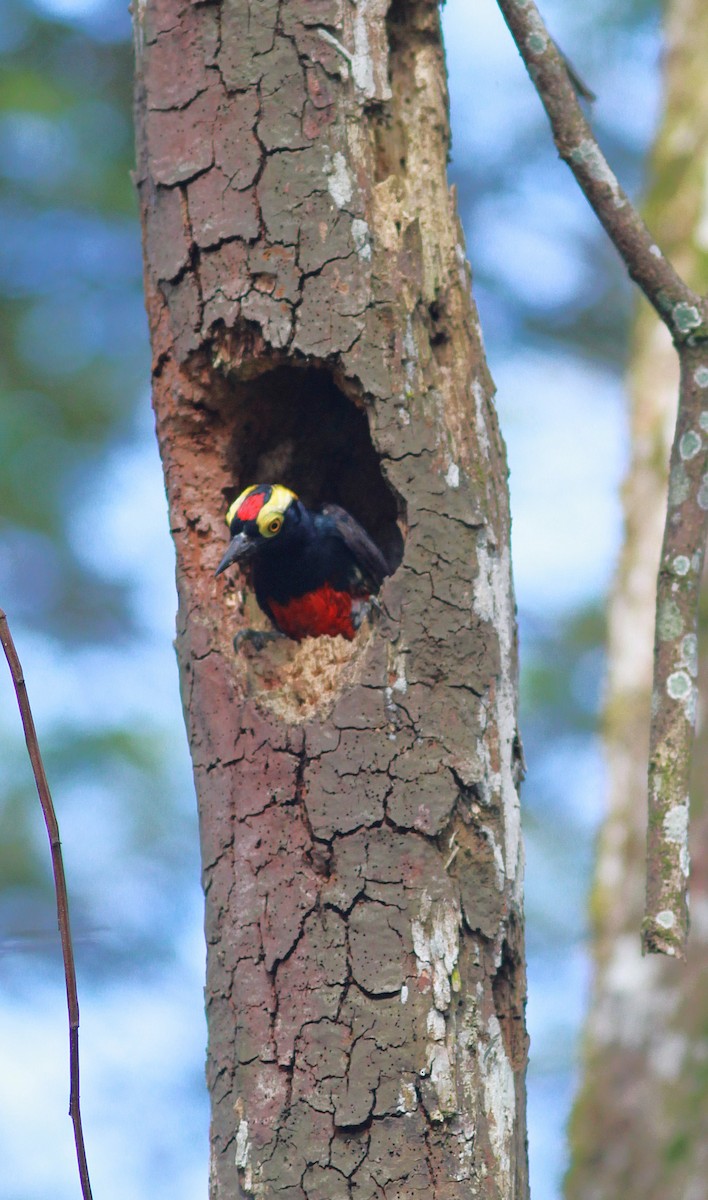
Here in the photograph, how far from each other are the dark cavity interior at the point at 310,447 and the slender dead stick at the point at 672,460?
0.84m

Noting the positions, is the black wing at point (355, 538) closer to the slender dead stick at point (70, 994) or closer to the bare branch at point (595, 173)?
the bare branch at point (595, 173)

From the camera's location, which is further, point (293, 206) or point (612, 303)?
point (612, 303)

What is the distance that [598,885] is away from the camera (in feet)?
19.5

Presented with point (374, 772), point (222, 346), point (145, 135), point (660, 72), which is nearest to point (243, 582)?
point (222, 346)

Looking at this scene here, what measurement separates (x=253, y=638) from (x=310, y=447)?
1.41 m

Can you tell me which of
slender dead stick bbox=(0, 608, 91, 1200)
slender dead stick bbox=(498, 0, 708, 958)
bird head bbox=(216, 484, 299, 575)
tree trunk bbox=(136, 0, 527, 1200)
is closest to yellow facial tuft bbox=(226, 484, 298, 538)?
bird head bbox=(216, 484, 299, 575)

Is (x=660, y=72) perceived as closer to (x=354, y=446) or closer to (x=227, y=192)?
(x=354, y=446)

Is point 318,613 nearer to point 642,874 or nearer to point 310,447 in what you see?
point 310,447

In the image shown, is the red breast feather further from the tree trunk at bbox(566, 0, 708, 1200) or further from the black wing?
the tree trunk at bbox(566, 0, 708, 1200)

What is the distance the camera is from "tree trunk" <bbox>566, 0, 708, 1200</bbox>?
200 inches

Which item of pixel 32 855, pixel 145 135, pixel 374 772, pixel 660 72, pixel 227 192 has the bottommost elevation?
pixel 374 772

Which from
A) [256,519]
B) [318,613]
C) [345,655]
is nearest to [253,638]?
[345,655]

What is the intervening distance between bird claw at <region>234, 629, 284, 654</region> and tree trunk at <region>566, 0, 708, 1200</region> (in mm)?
2558

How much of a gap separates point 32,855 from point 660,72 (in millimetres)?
6342
